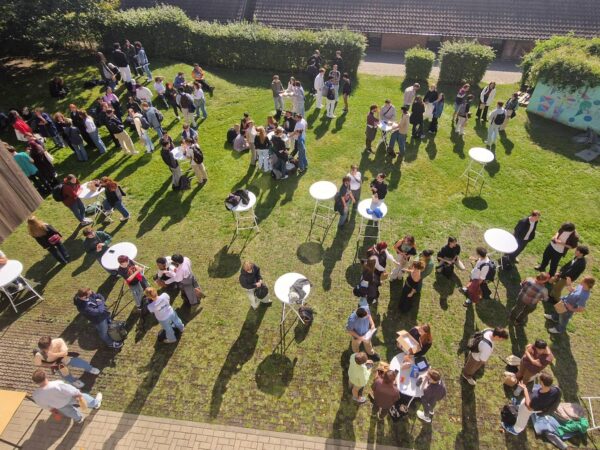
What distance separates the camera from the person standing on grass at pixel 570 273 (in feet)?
28.4

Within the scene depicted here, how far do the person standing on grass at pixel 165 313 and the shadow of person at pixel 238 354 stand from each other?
4.62 ft

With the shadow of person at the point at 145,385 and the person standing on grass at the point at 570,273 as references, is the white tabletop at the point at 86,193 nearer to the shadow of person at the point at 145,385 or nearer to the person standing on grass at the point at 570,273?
the shadow of person at the point at 145,385

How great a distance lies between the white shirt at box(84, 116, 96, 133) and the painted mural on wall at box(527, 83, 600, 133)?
63.2 ft

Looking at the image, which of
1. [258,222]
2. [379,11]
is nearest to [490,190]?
[258,222]

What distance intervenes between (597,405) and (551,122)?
13.3 meters

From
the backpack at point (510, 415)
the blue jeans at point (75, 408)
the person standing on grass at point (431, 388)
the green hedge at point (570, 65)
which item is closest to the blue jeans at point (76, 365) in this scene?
the blue jeans at point (75, 408)

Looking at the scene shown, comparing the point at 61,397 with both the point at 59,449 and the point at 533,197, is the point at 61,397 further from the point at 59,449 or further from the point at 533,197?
the point at 533,197

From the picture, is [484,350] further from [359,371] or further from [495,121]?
[495,121]

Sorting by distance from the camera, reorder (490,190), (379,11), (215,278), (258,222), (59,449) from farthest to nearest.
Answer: (379,11), (490,190), (258,222), (215,278), (59,449)

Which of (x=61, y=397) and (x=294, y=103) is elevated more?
(x=294, y=103)

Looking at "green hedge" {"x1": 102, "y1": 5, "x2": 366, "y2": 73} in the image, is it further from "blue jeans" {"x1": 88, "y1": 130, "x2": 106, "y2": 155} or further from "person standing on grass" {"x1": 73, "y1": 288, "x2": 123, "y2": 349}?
"person standing on grass" {"x1": 73, "y1": 288, "x2": 123, "y2": 349}

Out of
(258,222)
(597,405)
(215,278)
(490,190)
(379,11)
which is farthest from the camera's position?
(379,11)

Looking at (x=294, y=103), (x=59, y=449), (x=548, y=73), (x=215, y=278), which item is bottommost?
(x=59, y=449)

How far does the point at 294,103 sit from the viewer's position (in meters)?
16.0
